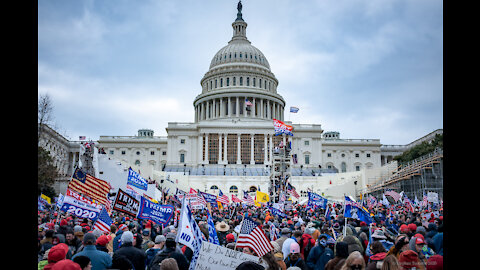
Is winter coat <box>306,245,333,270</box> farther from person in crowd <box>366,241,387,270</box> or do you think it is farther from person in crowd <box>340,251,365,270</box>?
person in crowd <box>340,251,365,270</box>

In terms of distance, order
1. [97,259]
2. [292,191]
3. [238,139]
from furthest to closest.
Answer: [238,139], [292,191], [97,259]

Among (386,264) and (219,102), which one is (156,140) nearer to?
(219,102)

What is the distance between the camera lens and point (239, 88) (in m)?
97.8

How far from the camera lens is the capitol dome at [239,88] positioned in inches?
3814

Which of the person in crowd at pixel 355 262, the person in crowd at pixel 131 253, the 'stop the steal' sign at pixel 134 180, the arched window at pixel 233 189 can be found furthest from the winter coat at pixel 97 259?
the arched window at pixel 233 189

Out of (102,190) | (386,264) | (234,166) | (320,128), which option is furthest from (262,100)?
(386,264)

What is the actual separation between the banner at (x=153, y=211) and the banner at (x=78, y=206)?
2922 mm

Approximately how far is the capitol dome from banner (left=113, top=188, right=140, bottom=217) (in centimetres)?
8107

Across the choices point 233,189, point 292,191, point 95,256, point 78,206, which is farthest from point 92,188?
point 233,189

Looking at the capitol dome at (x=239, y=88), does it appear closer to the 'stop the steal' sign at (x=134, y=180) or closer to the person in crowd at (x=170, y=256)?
the 'stop the steal' sign at (x=134, y=180)

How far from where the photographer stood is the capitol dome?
318 feet

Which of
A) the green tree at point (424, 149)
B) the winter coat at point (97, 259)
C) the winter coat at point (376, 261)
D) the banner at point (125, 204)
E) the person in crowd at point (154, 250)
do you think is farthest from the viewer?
the green tree at point (424, 149)

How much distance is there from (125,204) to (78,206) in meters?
2.51

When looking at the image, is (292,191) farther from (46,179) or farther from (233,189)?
(233,189)
